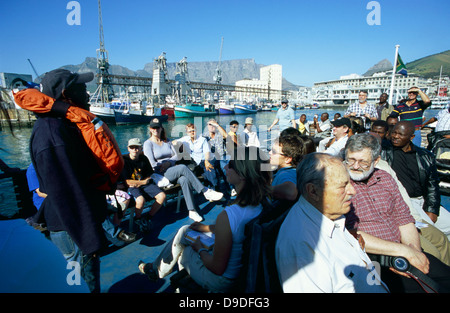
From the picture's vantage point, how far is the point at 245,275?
147 cm

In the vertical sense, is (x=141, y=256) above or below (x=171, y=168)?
below

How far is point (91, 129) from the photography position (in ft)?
4.54

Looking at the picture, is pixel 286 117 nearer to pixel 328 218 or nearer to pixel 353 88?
pixel 328 218

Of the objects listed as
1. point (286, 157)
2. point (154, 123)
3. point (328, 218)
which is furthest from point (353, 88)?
point (328, 218)

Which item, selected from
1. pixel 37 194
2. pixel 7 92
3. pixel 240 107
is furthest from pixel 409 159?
pixel 240 107

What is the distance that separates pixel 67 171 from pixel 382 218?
103 inches

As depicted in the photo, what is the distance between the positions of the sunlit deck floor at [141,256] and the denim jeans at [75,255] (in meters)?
0.91

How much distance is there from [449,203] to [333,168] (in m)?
4.74

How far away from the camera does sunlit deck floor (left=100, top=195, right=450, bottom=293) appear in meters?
2.41

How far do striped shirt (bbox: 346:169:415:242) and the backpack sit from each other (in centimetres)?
218

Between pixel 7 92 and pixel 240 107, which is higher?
pixel 240 107

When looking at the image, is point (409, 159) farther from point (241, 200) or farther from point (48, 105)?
point (48, 105)

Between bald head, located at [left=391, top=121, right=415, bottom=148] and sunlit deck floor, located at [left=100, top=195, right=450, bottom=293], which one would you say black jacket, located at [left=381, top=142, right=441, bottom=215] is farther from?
sunlit deck floor, located at [left=100, top=195, right=450, bottom=293]

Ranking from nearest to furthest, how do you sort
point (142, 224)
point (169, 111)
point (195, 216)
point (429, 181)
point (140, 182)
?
point (429, 181)
point (142, 224)
point (140, 182)
point (195, 216)
point (169, 111)
